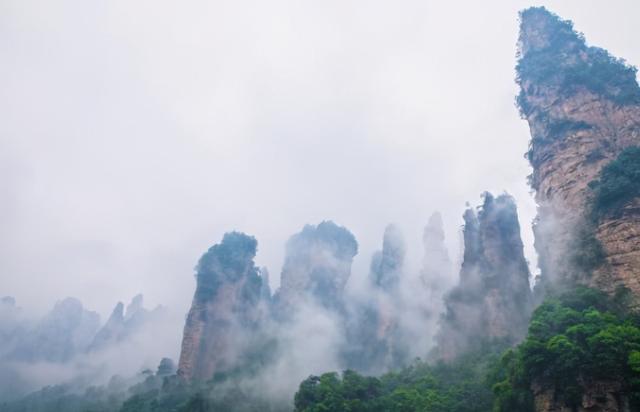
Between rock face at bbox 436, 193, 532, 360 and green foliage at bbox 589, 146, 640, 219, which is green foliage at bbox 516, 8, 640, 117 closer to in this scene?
green foliage at bbox 589, 146, 640, 219

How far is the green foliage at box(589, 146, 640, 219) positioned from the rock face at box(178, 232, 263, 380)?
49684 mm

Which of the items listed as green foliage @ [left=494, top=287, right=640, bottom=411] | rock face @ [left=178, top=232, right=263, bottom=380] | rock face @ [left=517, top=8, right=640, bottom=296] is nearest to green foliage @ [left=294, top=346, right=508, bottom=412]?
green foliage @ [left=494, top=287, right=640, bottom=411]

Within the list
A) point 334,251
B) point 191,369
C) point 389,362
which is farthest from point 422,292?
point 191,369

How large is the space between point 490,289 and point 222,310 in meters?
37.8

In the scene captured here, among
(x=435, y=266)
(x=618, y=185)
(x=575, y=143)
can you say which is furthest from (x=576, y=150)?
(x=435, y=266)

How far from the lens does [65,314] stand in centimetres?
10588

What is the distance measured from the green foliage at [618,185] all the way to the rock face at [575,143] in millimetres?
633

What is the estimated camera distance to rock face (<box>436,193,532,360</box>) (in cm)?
4531

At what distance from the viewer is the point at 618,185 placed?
2934cm

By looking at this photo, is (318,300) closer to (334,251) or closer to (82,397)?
(334,251)

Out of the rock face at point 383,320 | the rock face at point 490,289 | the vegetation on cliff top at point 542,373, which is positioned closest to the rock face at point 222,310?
the rock face at point 383,320

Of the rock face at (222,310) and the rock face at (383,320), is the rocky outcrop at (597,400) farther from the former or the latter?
the rock face at (222,310)

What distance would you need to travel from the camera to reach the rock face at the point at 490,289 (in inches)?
1784

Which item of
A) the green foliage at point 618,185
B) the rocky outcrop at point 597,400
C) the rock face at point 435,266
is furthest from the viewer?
the rock face at point 435,266
